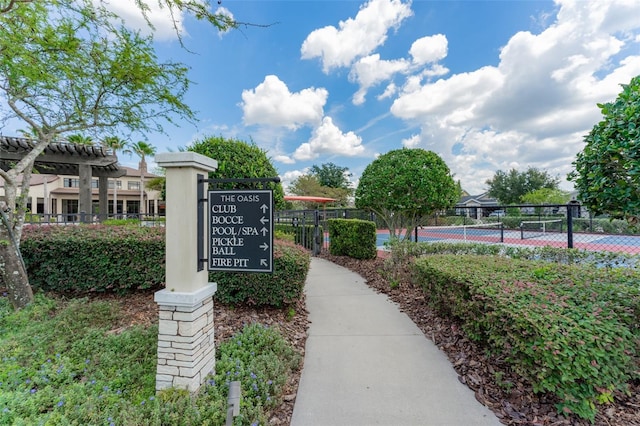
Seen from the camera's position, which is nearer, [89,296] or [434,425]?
[434,425]

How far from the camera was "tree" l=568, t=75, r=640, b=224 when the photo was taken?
237 cm

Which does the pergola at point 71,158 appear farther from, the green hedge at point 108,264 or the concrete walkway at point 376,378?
the concrete walkway at point 376,378

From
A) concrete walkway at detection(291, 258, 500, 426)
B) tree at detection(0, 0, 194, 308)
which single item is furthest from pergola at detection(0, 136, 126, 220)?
concrete walkway at detection(291, 258, 500, 426)

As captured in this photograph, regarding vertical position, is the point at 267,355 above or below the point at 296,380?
above

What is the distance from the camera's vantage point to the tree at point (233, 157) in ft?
14.7

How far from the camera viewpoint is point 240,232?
236cm

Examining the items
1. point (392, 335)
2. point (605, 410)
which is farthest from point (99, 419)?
point (605, 410)

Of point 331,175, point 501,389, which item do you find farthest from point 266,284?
point 331,175

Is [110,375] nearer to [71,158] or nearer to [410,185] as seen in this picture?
[410,185]

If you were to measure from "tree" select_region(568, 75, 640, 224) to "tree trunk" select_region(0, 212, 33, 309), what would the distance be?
7137 mm

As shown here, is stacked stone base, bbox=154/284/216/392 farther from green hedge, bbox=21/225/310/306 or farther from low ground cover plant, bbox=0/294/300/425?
green hedge, bbox=21/225/310/306

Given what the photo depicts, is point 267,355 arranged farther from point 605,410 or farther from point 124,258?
point 124,258

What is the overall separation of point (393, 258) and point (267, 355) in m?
3.74

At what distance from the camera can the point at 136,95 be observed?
485cm
